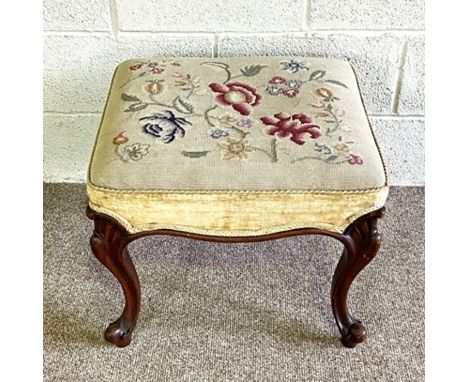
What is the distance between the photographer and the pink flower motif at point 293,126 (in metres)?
1.09

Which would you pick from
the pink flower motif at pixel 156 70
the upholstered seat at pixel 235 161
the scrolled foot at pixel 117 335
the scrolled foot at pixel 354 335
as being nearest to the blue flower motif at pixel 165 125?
the upholstered seat at pixel 235 161

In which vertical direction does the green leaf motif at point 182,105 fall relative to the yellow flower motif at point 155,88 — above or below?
below

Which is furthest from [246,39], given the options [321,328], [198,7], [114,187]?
[321,328]

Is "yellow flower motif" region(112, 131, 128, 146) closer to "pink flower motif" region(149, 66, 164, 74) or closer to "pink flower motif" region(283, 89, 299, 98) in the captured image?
"pink flower motif" region(149, 66, 164, 74)

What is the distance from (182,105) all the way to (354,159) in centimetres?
33

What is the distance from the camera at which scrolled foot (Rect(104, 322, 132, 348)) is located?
1.28 metres

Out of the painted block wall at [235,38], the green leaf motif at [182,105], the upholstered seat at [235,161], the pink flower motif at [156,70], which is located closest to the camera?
the upholstered seat at [235,161]

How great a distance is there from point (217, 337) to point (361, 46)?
0.70 metres

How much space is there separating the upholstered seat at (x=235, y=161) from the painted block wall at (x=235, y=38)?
0.24 metres

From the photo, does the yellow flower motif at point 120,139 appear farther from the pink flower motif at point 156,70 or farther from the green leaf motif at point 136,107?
the pink flower motif at point 156,70

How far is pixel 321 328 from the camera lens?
133 cm

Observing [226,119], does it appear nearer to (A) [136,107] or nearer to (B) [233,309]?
(A) [136,107]

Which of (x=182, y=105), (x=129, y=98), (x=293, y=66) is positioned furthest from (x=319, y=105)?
(x=129, y=98)

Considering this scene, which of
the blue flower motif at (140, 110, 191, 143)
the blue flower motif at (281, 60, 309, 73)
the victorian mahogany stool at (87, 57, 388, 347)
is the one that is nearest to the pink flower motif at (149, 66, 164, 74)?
the victorian mahogany stool at (87, 57, 388, 347)
